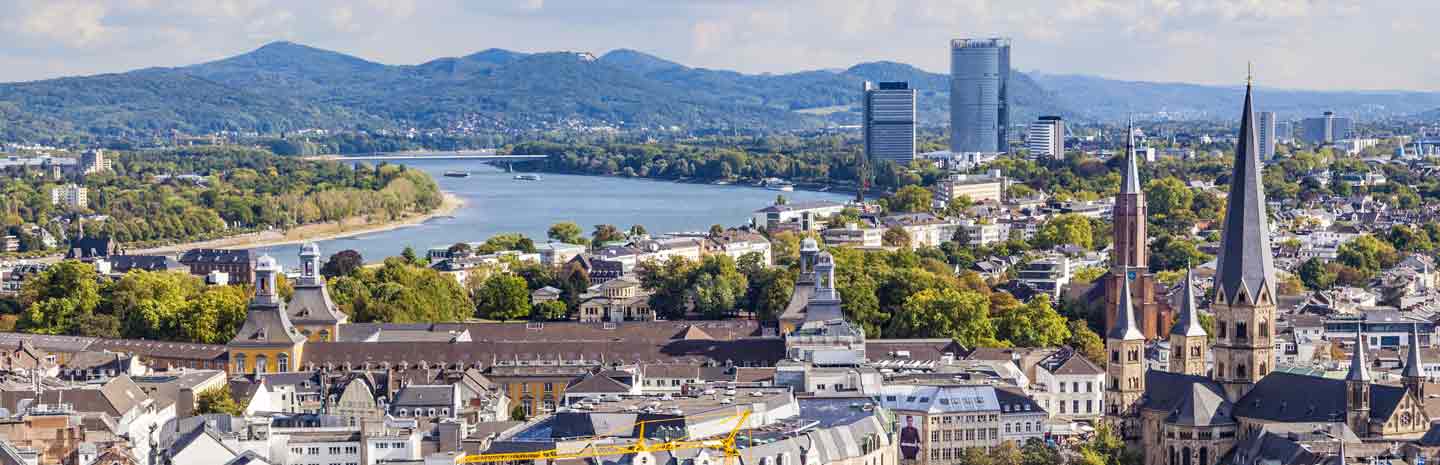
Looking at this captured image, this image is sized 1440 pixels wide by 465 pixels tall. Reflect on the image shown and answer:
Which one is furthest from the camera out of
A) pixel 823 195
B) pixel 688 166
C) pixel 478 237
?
pixel 688 166

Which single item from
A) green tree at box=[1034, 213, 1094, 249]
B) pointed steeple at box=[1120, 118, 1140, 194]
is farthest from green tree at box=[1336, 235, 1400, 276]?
pointed steeple at box=[1120, 118, 1140, 194]

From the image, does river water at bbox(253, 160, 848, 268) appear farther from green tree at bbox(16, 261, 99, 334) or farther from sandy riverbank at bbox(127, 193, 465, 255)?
green tree at bbox(16, 261, 99, 334)

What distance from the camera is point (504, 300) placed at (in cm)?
7306

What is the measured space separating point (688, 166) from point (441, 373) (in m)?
146

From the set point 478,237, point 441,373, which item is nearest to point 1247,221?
A: point 441,373

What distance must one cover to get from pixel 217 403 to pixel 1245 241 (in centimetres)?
2028

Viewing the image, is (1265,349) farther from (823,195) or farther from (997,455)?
(823,195)

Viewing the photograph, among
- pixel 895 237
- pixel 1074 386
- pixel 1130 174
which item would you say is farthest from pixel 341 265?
pixel 1074 386

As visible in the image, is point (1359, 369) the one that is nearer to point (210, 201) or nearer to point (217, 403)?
point (217, 403)

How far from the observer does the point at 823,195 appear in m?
166

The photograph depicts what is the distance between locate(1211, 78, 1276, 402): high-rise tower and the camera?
43344 millimetres

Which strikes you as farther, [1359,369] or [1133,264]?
[1133,264]

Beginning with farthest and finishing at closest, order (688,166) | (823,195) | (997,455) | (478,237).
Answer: (688,166)
(823,195)
(478,237)
(997,455)

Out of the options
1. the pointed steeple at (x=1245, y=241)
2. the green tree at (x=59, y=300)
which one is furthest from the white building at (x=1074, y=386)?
the green tree at (x=59, y=300)
